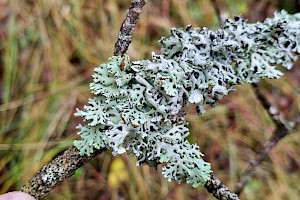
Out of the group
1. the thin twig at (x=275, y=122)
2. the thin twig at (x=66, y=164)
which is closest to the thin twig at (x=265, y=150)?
the thin twig at (x=275, y=122)

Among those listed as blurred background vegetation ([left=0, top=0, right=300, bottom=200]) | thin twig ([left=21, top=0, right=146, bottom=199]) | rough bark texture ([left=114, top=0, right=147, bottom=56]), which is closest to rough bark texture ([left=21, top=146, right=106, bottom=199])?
thin twig ([left=21, top=0, right=146, bottom=199])

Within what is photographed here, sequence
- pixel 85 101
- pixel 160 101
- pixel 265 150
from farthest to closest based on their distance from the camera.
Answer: pixel 85 101, pixel 265 150, pixel 160 101

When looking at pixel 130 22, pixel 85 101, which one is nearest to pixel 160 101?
pixel 130 22

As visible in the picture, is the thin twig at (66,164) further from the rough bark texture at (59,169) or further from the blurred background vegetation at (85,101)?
the blurred background vegetation at (85,101)

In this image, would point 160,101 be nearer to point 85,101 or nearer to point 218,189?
point 218,189

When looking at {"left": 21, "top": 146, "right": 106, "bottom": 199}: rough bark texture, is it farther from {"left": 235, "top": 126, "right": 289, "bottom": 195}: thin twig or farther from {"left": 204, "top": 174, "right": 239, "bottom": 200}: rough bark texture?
{"left": 235, "top": 126, "right": 289, "bottom": 195}: thin twig

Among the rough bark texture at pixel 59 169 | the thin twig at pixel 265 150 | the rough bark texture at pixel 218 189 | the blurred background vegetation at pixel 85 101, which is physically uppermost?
the blurred background vegetation at pixel 85 101

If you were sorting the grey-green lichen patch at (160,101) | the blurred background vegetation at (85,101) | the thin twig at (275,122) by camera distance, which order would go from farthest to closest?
the blurred background vegetation at (85,101)
the thin twig at (275,122)
the grey-green lichen patch at (160,101)
